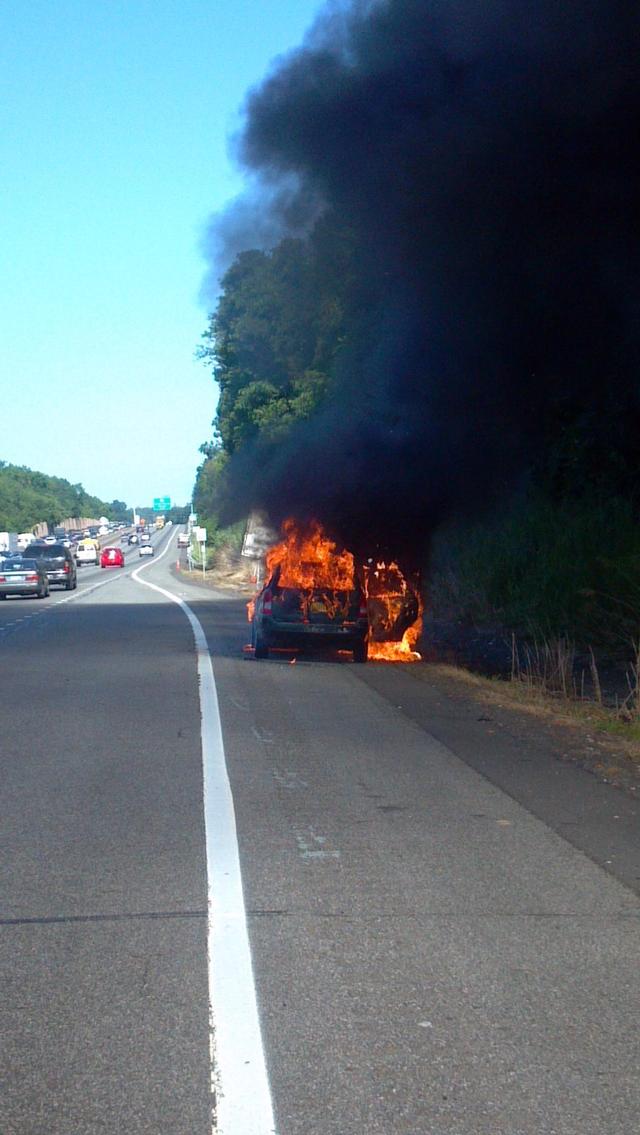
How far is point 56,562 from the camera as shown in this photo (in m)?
50.2

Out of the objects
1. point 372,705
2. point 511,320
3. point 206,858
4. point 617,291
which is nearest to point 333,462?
Answer: point 511,320

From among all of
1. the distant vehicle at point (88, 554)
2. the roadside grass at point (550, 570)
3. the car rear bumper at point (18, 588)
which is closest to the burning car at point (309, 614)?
the roadside grass at point (550, 570)

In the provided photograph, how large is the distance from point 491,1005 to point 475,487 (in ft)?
53.2

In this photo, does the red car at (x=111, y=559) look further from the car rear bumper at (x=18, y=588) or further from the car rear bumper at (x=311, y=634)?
the car rear bumper at (x=311, y=634)

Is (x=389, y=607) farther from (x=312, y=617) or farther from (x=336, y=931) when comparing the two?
(x=336, y=931)

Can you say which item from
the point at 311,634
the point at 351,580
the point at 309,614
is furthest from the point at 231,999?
the point at 351,580

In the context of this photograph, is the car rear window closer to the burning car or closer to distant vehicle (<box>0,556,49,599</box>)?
distant vehicle (<box>0,556,49,599</box>)

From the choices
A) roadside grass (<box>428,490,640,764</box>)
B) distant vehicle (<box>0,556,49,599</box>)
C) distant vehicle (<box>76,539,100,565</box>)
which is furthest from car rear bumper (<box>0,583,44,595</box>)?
distant vehicle (<box>76,539,100,565</box>)

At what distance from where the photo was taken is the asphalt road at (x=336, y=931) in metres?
4.09

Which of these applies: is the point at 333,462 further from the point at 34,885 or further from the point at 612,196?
the point at 34,885

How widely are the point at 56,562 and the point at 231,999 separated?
152 ft

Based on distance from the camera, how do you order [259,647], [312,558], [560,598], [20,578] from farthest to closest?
[20,578]
[312,558]
[560,598]
[259,647]

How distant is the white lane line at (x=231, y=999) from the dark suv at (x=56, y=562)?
42.4 metres

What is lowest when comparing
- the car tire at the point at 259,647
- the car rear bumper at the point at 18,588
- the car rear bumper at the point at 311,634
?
the car tire at the point at 259,647
